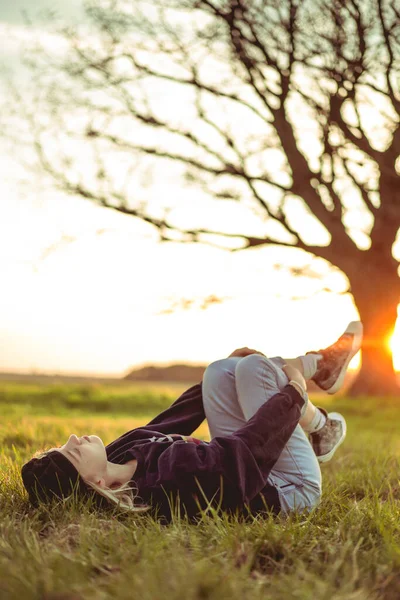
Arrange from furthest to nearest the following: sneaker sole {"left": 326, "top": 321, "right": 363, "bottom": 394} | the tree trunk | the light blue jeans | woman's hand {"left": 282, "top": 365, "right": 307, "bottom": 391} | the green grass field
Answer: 1. the tree trunk
2. sneaker sole {"left": 326, "top": 321, "right": 363, "bottom": 394}
3. woman's hand {"left": 282, "top": 365, "right": 307, "bottom": 391}
4. the light blue jeans
5. the green grass field

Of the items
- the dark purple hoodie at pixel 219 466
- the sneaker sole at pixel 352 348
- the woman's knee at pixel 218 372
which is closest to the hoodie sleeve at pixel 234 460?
the dark purple hoodie at pixel 219 466

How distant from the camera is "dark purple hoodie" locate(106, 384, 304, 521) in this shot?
→ 290 centimetres

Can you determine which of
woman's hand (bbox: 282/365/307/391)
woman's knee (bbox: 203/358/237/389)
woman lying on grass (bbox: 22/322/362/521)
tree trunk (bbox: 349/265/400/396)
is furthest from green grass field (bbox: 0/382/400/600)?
tree trunk (bbox: 349/265/400/396)

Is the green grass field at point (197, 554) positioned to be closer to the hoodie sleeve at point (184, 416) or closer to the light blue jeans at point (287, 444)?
the light blue jeans at point (287, 444)

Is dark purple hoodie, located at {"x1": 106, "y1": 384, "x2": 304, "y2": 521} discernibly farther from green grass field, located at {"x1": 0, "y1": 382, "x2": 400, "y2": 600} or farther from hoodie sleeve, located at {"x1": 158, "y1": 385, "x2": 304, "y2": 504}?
green grass field, located at {"x1": 0, "y1": 382, "x2": 400, "y2": 600}

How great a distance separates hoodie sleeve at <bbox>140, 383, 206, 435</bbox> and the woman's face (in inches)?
25.4

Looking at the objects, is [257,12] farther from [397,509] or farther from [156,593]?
[156,593]

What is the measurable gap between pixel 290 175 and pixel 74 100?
422cm

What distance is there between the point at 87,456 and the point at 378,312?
34.5 ft

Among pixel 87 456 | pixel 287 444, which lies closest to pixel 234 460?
pixel 287 444

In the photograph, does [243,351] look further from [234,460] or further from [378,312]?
[378,312]

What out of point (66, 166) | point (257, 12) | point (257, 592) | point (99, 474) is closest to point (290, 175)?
point (66, 166)

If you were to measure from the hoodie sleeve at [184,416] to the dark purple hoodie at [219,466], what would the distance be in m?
0.44

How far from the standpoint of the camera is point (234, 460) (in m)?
2.90
